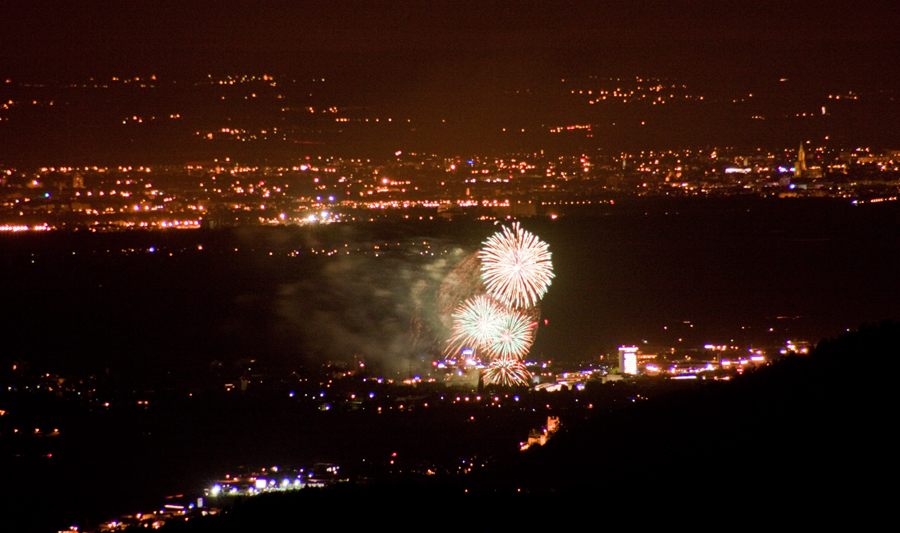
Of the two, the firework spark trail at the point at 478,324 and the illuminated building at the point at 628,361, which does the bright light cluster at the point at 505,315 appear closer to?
the firework spark trail at the point at 478,324

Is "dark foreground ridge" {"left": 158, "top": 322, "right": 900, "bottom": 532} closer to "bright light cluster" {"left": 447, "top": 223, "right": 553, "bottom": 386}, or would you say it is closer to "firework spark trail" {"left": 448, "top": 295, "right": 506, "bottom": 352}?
"bright light cluster" {"left": 447, "top": 223, "right": 553, "bottom": 386}

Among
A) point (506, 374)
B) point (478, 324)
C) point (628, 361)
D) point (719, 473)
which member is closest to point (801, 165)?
point (628, 361)

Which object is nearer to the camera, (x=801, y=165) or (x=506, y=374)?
(x=506, y=374)

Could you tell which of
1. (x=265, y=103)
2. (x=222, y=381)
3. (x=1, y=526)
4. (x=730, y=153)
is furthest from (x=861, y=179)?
(x=1, y=526)

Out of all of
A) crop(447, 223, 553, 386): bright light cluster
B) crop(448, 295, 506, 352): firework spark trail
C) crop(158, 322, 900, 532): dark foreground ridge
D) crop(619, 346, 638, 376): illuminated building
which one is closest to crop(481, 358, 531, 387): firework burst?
crop(447, 223, 553, 386): bright light cluster

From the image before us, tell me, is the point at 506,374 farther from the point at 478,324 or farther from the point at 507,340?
the point at 478,324

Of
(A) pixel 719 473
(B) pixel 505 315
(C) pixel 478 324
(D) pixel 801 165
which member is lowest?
(A) pixel 719 473

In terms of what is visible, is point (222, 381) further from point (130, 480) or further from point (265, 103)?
point (265, 103)
